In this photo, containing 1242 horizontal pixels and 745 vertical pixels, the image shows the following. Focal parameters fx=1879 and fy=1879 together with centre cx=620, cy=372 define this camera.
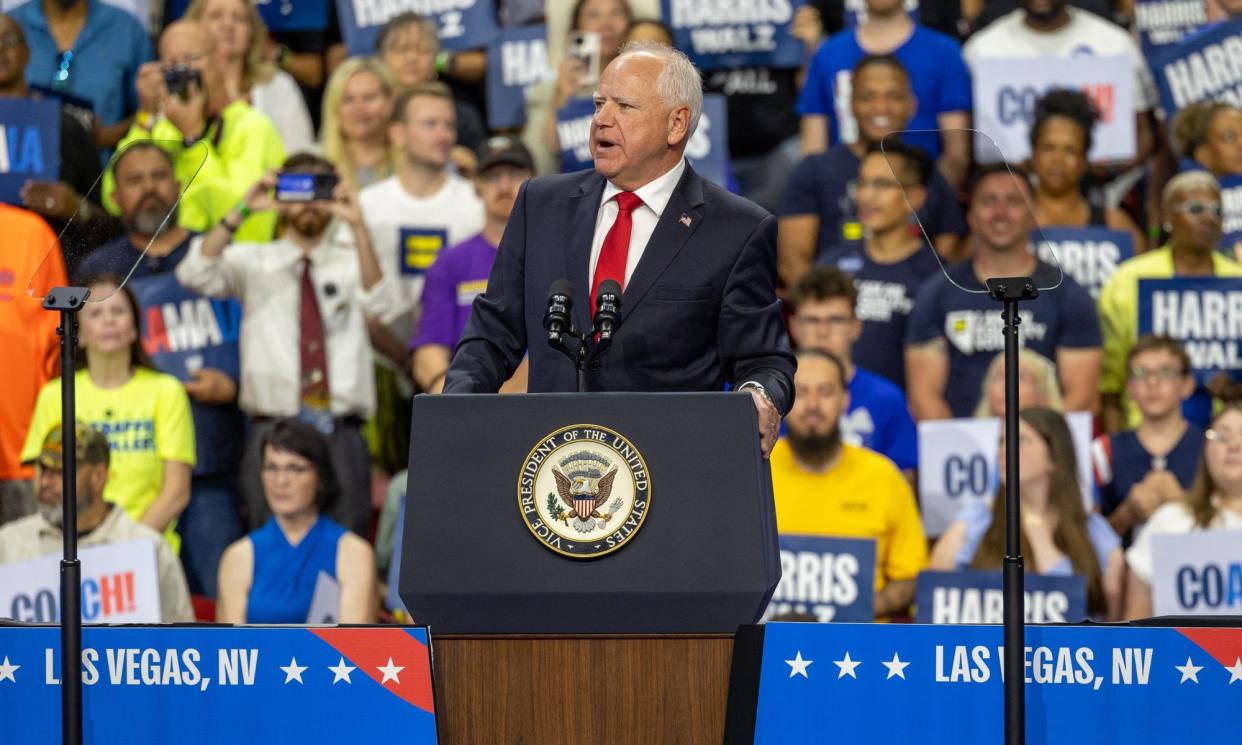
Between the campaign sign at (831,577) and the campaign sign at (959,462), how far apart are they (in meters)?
0.55

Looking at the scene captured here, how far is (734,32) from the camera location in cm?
800

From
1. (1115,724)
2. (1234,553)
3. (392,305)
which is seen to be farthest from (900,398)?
(1115,724)

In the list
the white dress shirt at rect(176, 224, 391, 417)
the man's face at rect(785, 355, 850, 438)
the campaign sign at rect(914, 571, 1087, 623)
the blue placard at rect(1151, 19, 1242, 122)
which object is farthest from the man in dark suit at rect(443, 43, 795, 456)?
the blue placard at rect(1151, 19, 1242, 122)

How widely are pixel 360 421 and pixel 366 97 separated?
57.5 inches

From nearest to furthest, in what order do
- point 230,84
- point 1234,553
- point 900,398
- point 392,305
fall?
point 1234,553 → point 900,398 → point 392,305 → point 230,84

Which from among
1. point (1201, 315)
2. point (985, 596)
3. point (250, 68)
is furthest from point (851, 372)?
point (250, 68)

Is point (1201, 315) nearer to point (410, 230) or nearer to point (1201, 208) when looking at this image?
point (1201, 208)

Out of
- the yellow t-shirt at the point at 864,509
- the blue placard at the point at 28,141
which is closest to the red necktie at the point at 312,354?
the blue placard at the point at 28,141

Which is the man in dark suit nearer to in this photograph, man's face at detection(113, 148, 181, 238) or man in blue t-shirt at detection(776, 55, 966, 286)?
man's face at detection(113, 148, 181, 238)

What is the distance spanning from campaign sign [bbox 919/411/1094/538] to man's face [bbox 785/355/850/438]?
333 millimetres

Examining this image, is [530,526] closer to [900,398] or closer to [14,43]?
[900,398]

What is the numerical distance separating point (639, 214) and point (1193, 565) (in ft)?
10.9

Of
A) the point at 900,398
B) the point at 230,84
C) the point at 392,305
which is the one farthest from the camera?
the point at 230,84

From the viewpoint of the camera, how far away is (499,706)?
10.5 ft
